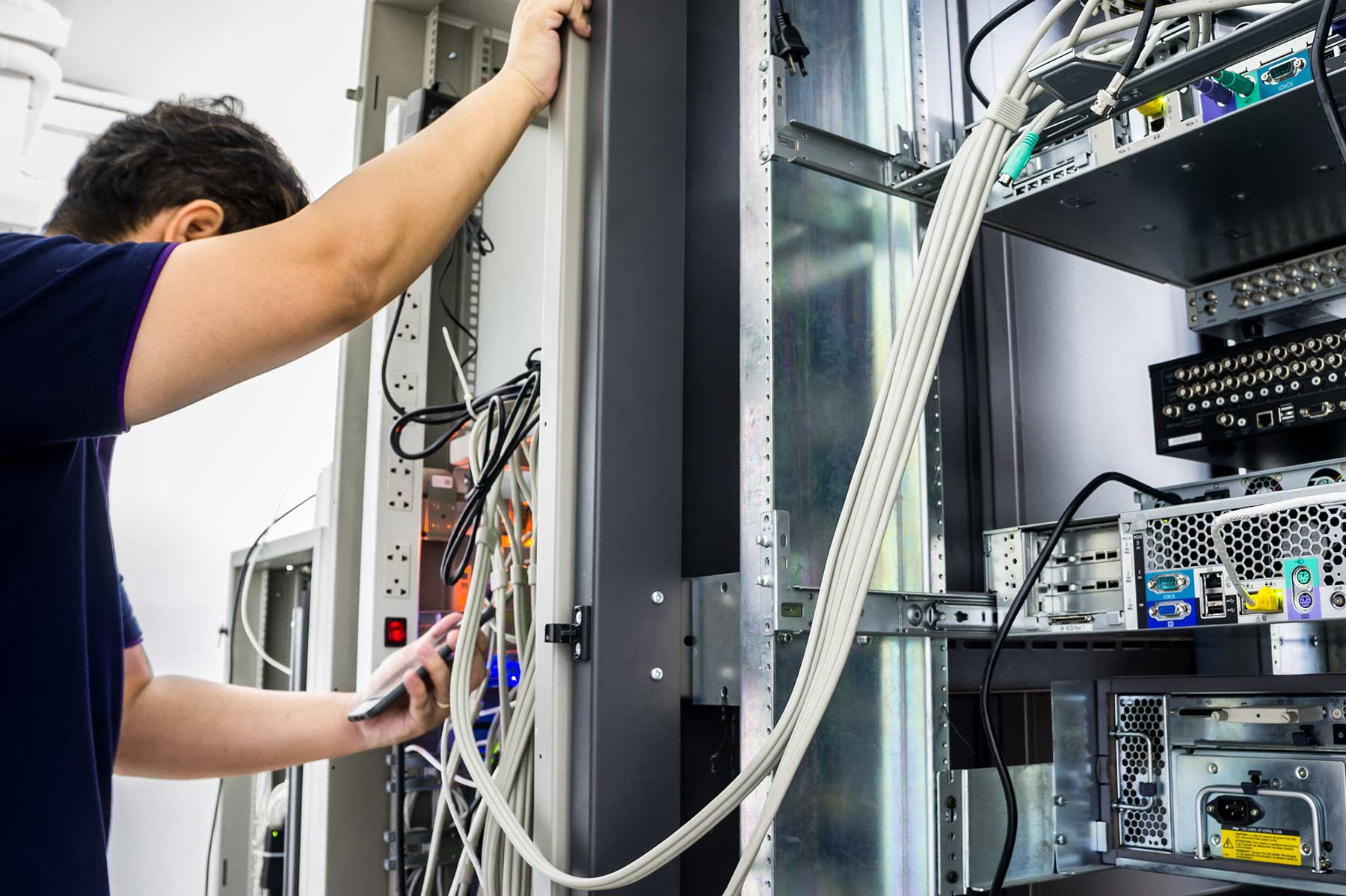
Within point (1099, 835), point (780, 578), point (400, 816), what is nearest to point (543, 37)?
point (780, 578)

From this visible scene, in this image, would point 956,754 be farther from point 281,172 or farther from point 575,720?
point 281,172

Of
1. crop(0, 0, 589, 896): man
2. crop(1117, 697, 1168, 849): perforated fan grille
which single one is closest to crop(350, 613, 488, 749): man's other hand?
crop(0, 0, 589, 896): man

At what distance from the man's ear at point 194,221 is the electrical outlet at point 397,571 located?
1.06 m

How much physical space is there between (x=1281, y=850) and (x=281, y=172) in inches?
43.2

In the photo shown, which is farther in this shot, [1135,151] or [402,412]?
[402,412]

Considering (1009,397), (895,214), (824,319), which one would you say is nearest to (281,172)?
(824,319)

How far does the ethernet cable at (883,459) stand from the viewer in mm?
747

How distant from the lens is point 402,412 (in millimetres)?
1885

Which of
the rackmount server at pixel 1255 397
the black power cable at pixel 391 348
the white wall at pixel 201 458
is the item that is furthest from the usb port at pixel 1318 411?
the white wall at pixel 201 458

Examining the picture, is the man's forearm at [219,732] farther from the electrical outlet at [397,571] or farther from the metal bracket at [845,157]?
the metal bracket at [845,157]

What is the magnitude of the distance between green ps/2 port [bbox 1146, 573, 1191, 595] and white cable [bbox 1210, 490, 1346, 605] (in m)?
0.04

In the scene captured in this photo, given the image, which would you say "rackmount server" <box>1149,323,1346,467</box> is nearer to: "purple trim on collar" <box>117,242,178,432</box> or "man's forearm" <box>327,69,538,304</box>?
"man's forearm" <box>327,69,538,304</box>

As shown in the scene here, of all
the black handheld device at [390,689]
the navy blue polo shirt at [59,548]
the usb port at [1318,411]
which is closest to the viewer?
the navy blue polo shirt at [59,548]

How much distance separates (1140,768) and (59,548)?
1.00 metres
